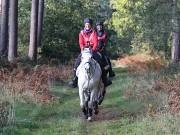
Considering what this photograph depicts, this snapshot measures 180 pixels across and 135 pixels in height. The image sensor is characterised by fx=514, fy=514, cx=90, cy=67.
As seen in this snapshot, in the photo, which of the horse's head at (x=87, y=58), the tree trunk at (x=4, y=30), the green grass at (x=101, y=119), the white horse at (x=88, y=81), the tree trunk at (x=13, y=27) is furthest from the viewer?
the tree trunk at (x=4, y=30)

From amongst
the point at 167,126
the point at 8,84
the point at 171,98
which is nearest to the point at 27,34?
the point at 8,84

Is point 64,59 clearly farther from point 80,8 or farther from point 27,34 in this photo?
point 80,8

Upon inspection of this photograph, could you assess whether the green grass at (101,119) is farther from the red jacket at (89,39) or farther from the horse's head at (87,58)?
the red jacket at (89,39)

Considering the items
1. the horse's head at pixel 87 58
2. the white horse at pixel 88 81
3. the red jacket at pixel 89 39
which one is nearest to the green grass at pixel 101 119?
the white horse at pixel 88 81

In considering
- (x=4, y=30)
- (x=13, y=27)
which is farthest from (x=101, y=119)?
(x=4, y=30)

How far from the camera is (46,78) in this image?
25.5 m

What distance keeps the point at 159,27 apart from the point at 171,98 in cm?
1231

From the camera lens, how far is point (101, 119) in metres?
16.0

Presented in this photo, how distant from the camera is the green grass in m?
12.8

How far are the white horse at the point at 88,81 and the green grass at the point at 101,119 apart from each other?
0.41 metres

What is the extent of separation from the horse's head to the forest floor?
163 centimetres

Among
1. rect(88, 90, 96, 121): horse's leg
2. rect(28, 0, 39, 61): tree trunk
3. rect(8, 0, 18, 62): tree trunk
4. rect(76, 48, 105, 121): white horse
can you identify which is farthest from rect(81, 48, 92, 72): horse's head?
rect(28, 0, 39, 61): tree trunk

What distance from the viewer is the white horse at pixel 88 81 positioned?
15.4 meters

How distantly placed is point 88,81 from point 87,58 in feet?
2.32
